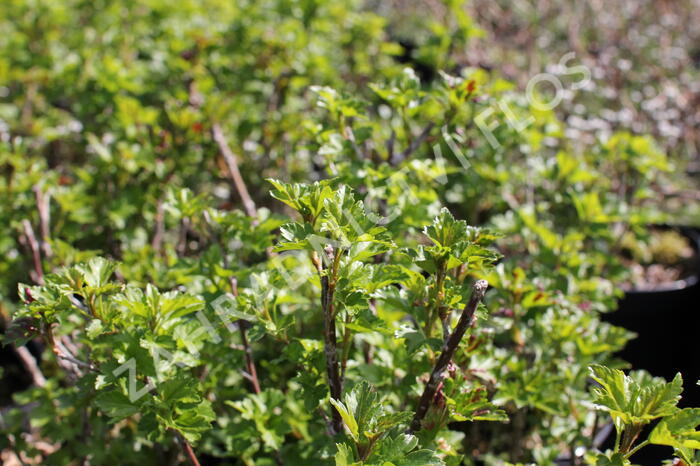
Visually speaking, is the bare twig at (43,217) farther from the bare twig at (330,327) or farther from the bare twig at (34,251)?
the bare twig at (330,327)

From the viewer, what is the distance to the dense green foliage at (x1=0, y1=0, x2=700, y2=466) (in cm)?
123

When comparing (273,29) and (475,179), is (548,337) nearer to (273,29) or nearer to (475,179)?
(475,179)

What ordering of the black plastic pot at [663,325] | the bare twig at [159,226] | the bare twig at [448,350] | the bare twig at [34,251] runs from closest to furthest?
the bare twig at [448,350]
the bare twig at [34,251]
the bare twig at [159,226]
the black plastic pot at [663,325]

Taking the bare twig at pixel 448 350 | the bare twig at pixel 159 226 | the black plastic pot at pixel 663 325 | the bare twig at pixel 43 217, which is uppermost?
the bare twig at pixel 448 350

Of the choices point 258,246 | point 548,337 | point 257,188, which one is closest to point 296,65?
point 257,188

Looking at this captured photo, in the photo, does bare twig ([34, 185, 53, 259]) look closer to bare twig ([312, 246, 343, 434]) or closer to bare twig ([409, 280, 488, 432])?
bare twig ([312, 246, 343, 434])

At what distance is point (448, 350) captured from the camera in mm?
1230

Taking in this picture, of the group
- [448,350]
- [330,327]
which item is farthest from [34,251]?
[448,350]

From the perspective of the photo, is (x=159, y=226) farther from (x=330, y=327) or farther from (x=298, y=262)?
(x=330, y=327)

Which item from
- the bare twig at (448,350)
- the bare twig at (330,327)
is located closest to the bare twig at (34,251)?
the bare twig at (330,327)

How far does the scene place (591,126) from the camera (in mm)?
3861

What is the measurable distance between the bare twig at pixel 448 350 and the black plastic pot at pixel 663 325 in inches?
74.6

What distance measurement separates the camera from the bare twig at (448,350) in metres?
1.13

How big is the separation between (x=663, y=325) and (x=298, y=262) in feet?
6.87
